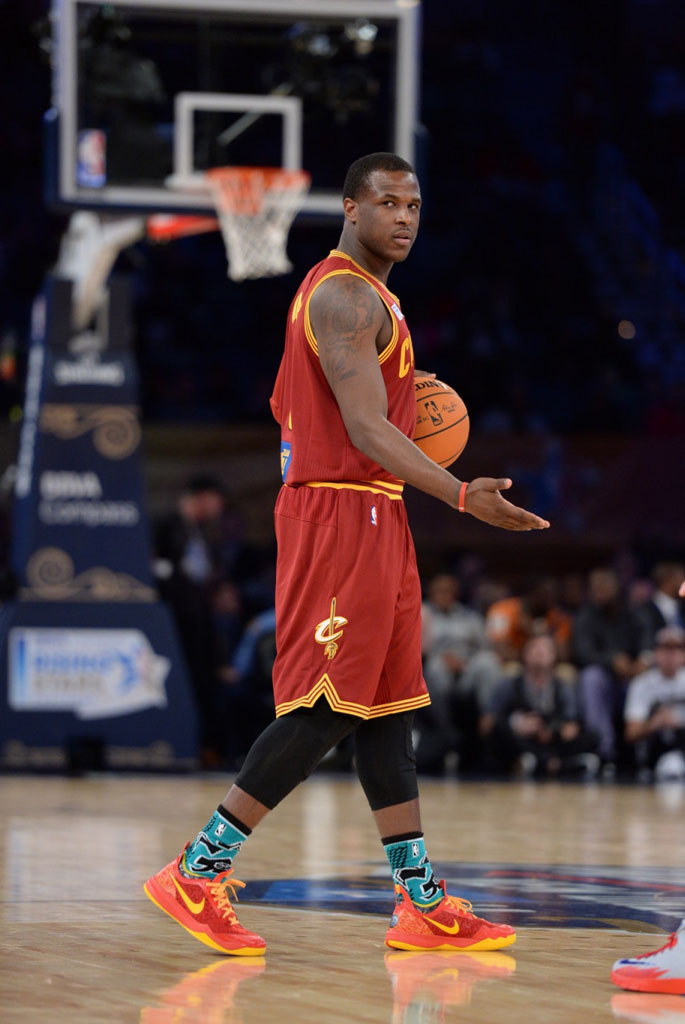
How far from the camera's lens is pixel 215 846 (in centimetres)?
427

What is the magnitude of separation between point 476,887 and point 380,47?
7.55m

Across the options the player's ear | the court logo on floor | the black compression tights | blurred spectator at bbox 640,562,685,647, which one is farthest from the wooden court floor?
blurred spectator at bbox 640,562,685,647

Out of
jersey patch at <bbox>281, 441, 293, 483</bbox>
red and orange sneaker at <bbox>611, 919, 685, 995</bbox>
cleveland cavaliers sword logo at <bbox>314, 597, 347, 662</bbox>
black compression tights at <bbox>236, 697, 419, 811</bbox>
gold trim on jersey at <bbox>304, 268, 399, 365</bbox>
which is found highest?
gold trim on jersey at <bbox>304, 268, 399, 365</bbox>

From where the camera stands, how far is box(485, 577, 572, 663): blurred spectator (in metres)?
13.7

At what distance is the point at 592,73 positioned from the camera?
22.7 meters

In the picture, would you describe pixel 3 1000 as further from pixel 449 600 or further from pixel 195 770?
pixel 449 600

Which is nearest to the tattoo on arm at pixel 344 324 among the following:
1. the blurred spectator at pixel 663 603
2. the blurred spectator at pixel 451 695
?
the blurred spectator at pixel 451 695

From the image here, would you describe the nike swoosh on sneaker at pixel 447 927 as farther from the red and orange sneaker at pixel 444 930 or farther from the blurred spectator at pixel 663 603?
the blurred spectator at pixel 663 603

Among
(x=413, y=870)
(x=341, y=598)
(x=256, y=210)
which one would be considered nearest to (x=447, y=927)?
(x=413, y=870)

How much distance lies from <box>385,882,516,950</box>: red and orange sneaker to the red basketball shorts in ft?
1.82

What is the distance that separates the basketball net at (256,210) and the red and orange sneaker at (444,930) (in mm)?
7213

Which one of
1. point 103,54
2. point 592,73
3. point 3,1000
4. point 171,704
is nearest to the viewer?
point 3,1000

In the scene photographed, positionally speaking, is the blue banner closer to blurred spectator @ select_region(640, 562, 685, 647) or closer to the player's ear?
blurred spectator @ select_region(640, 562, 685, 647)

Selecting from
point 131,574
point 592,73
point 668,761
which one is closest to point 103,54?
point 131,574
